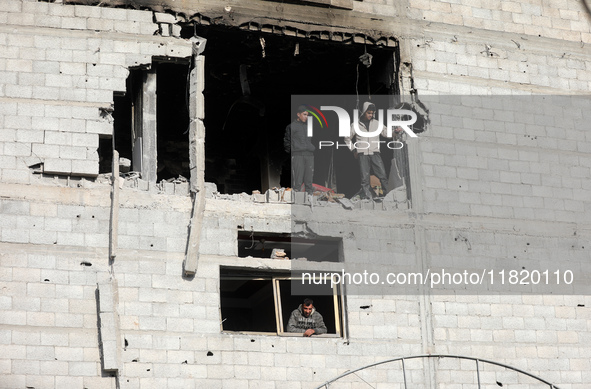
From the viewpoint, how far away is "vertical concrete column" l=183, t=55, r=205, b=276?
14031 millimetres

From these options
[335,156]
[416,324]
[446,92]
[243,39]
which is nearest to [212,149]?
[335,156]

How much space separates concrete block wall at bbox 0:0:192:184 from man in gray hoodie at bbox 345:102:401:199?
3114mm

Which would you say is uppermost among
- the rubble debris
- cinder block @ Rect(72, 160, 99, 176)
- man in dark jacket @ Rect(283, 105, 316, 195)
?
man in dark jacket @ Rect(283, 105, 316, 195)

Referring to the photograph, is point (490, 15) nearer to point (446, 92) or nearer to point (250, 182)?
point (446, 92)

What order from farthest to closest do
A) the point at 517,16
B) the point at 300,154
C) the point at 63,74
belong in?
the point at 517,16, the point at 300,154, the point at 63,74

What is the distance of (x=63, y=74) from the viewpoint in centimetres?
1444

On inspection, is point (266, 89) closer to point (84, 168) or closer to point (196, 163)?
point (196, 163)

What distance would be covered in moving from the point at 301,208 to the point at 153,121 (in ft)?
8.12

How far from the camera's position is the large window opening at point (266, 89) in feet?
53.8

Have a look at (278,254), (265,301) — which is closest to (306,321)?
(278,254)

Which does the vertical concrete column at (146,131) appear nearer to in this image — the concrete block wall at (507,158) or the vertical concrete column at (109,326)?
the vertical concrete column at (109,326)

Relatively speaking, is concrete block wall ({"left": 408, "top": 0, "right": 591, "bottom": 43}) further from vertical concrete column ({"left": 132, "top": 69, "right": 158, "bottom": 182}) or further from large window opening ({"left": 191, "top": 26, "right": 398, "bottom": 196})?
vertical concrete column ({"left": 132, "top": 69, "right": 158, "bottom": 182})

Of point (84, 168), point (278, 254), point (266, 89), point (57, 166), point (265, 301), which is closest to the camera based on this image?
point (57, 166)

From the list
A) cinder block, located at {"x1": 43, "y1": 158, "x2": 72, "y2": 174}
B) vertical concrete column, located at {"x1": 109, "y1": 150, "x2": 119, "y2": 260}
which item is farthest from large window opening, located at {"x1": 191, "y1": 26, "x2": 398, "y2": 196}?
cinder block, located at {"x1": 43, "y1": 158, "x2": 72, "y2": 174}
